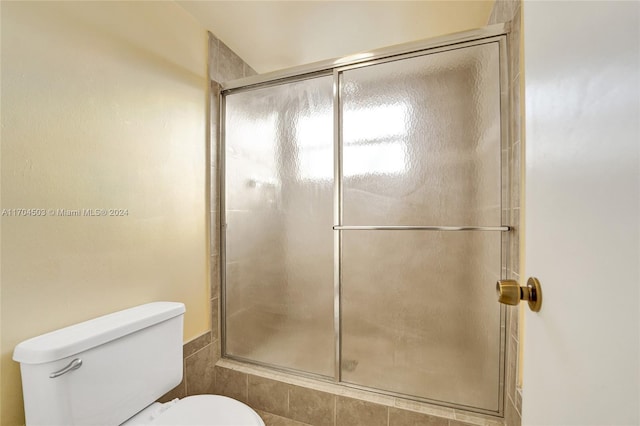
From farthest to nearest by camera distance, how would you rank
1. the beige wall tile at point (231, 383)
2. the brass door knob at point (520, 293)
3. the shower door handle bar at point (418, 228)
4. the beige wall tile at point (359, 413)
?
the beige wall tile at point (231, 383)
the beige wall tile at point (359, 413)
the shower door handle bar at point (418, 228)
the brass door knob at point (520, 293)

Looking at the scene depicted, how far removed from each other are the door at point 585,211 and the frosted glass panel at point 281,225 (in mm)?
1098

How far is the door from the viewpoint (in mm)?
267

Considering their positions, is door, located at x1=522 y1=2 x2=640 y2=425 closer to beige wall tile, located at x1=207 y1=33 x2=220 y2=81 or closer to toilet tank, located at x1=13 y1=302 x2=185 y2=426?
toilet tank, located at x1=13 y1=302 x2=185 y2=426

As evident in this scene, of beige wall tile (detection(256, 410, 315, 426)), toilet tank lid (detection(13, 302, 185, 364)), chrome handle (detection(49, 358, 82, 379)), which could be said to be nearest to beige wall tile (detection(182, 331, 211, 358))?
toilet tank lid (detection(13, 302, 185, 364))

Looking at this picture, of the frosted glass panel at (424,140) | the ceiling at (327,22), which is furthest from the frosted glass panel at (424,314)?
the ceiling at (327,22)

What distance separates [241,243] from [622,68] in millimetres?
1690

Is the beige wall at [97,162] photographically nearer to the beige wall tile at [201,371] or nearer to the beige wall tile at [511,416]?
the beige wall tile at [201,371]

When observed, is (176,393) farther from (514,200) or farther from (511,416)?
(514,200)

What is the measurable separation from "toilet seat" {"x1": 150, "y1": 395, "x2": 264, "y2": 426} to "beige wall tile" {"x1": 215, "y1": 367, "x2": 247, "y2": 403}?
50 centimetres

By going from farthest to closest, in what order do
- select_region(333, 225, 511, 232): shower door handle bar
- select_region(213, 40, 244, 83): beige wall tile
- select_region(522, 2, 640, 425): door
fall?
select_region(213, 40, 244, 83): beige wall tile, select_region(333, 225, 511, 232): shower door handle bar, select_region(522, 2, 640, 425): door

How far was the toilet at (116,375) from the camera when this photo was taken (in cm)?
81

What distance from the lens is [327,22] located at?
1.55 meters

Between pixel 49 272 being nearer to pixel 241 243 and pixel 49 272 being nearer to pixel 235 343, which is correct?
pixel 241 243

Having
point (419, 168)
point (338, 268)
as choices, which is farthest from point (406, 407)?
point (419, 168)
